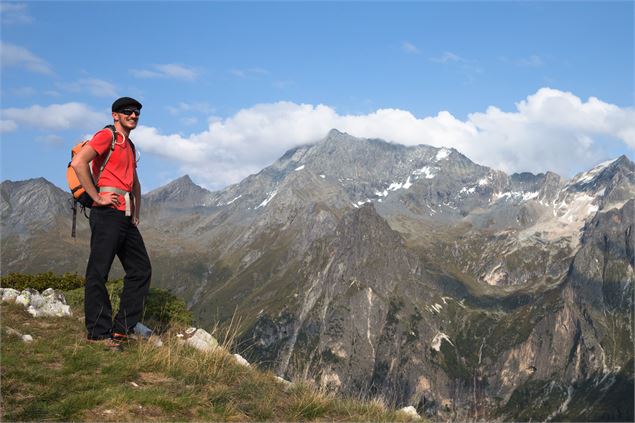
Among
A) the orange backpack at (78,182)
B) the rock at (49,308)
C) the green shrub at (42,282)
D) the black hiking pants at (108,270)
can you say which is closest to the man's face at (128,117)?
the orange backpack at (78,182)

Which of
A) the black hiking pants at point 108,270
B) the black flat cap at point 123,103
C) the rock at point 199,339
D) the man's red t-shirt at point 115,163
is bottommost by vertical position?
the rock at point 199,339

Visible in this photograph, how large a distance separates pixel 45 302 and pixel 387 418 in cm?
1208

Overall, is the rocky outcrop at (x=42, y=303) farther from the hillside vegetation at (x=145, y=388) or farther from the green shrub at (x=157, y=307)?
the hillside vegetation at (x=145, y=388)

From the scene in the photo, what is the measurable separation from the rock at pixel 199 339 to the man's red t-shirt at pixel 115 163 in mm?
4570

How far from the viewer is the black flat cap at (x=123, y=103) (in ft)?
40.5

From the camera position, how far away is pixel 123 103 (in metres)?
12.4

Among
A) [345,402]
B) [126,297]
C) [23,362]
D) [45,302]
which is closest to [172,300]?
[45,302]

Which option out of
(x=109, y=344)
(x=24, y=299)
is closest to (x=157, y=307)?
(x=24, y=299)

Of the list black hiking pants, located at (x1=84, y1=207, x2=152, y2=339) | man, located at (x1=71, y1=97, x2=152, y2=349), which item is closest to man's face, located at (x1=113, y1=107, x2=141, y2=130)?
man, located at (x1=71, y1=97, x2=152, y2=349)

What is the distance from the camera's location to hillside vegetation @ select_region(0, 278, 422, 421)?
886 centimetres

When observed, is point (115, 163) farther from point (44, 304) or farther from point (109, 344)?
point (44, 304)

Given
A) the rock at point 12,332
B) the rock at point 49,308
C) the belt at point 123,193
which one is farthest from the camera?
the rock at point 49,308

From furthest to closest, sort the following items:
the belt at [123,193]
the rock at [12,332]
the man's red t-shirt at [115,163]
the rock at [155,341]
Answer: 1. the rock at [12,332]
2. the rock at [155,341]
3. the belt at [123,193]
4. the man's red t-shirt at [115,163]

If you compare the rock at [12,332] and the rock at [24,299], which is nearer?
the rock at [12,332]
